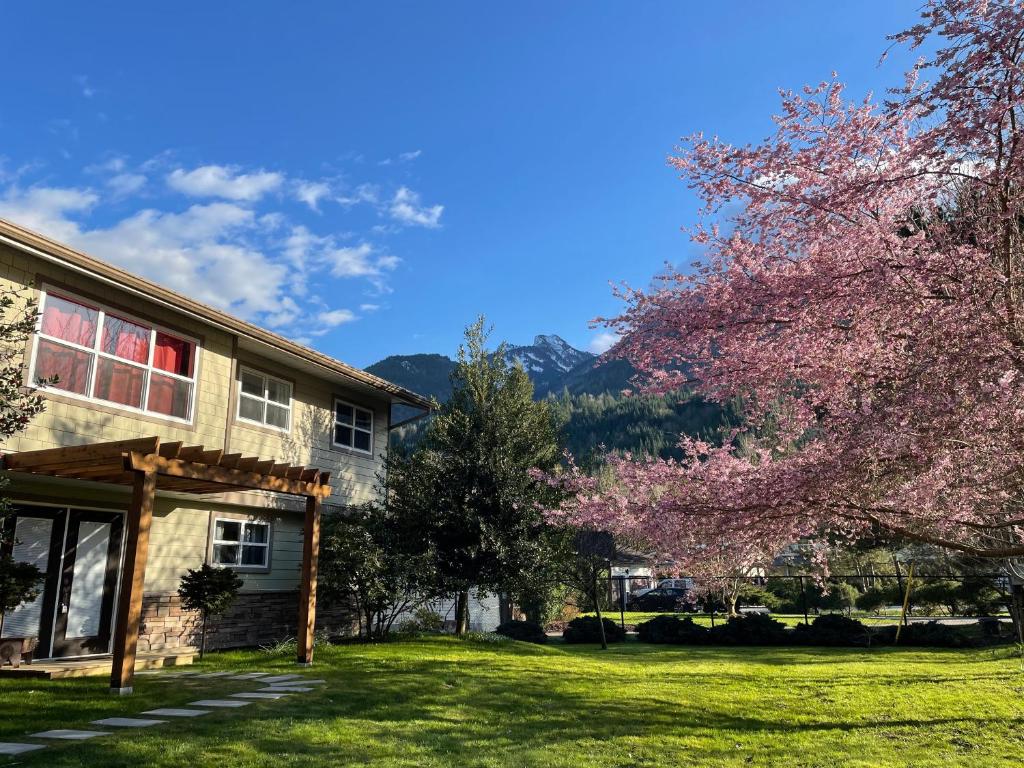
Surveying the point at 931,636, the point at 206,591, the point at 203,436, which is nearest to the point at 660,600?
the point at 931,636

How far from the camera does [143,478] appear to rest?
8305 mm

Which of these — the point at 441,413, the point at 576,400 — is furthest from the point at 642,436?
the point at 441,413

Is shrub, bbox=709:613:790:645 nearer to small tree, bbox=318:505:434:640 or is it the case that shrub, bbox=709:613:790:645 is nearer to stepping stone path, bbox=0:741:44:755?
small tree, bbox=318:505:434:640

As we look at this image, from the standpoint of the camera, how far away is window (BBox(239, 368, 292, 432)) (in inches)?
529

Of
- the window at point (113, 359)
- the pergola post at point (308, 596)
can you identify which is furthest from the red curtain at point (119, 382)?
the pergola post at point (308, 596)

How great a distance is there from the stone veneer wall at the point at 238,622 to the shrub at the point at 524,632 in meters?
4.66

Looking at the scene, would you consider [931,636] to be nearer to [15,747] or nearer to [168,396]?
[168,396]

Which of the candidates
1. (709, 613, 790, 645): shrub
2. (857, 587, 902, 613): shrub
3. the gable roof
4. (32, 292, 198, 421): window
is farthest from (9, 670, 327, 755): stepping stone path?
(857, 587, 902, 613): shrub

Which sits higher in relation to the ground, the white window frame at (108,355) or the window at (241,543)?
the white window frame at (108,355)

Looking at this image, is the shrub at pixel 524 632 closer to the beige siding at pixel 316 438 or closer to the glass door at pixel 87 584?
the beige siding at pixel 316 438

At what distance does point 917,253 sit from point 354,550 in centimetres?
1069

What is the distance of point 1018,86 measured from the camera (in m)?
4.79

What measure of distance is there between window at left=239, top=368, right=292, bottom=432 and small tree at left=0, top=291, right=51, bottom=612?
4366 millimetres

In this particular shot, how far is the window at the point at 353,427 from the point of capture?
52.4 feet
